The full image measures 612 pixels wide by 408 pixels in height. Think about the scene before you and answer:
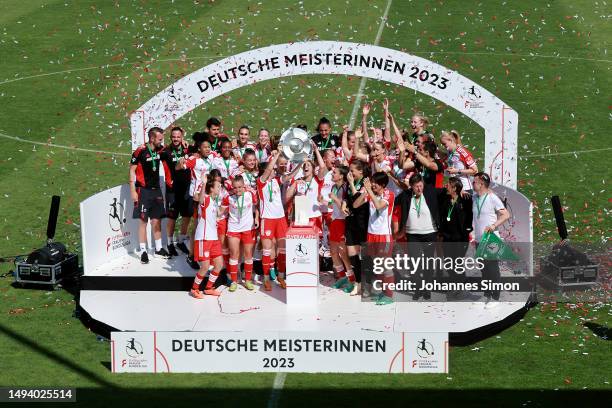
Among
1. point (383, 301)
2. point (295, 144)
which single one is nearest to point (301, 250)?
point (383, 301)

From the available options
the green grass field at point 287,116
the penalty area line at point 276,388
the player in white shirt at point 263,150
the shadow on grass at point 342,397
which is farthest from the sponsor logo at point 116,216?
the penalty area line at point 276,388

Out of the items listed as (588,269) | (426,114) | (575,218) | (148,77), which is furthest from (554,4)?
(588,269)

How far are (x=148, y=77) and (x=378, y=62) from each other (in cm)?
1118

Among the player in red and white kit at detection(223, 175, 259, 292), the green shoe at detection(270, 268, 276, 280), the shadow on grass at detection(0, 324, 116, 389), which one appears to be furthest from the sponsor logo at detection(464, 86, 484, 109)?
the shadow on grass at detection(0, 324, 116, 389)

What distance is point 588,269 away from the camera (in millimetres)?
16203

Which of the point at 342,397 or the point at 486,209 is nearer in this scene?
the point at 342,397

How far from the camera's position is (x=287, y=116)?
83.0 feet

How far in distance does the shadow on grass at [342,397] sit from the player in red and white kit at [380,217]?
2.64 metres

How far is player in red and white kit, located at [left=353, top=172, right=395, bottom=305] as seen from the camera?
50.5 feet

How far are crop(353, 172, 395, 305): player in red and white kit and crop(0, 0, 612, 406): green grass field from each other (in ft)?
5.94

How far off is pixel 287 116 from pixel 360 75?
7981 mm

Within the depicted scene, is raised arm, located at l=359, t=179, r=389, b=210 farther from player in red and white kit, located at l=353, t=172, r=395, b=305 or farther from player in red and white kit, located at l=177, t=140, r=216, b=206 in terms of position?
player in red and white kit, located at l=177, t=140, r=216, b=206

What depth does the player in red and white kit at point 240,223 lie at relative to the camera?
15.9m

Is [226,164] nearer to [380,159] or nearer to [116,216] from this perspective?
[116,216]
